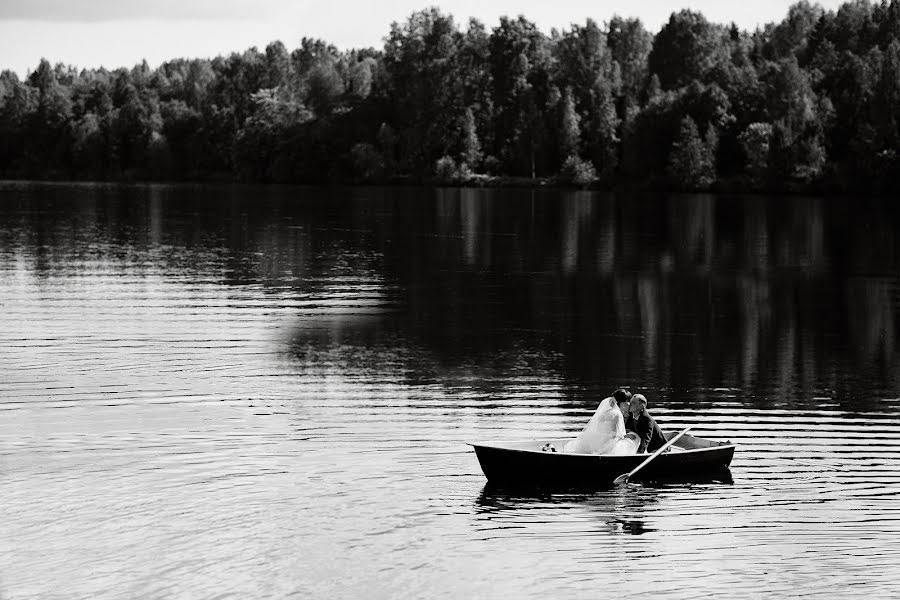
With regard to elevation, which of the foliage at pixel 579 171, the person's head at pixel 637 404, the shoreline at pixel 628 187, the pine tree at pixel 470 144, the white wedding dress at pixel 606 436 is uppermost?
the pine tree at pixel 470 144

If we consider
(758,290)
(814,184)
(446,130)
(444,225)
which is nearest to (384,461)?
(758,290)

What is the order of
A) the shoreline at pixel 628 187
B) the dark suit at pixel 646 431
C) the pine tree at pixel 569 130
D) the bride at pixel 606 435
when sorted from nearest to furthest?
the bride at pixel 606 435, the dark suit at pixel 646 431, the shoreline at pixel 628 187, the pine tree at pixel 569 130

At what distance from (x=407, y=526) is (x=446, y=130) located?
7021 inches

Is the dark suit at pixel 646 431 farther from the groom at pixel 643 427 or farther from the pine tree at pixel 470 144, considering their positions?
the pine tree at pixel 470 144

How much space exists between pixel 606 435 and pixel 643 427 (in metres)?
0.84

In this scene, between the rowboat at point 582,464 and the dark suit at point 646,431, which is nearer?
the rowboat at point 582,464

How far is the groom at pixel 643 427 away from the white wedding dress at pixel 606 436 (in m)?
0.30

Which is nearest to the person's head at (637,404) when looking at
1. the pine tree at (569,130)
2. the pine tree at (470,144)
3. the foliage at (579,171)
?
the foliage at (579,171)

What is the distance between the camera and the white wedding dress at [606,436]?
Answer: 2428 centimetres

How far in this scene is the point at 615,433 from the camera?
24375 mm

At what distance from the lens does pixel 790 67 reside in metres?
158

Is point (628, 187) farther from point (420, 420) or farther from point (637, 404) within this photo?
point (637, 404)

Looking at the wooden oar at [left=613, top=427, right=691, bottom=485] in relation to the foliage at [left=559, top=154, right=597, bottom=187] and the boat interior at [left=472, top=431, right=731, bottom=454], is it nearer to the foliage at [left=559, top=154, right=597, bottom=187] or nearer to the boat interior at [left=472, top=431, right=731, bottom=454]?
the boat interior at [left=472, top=431, right=731, bottom=454]

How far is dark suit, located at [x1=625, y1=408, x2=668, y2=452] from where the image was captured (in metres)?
24.6
